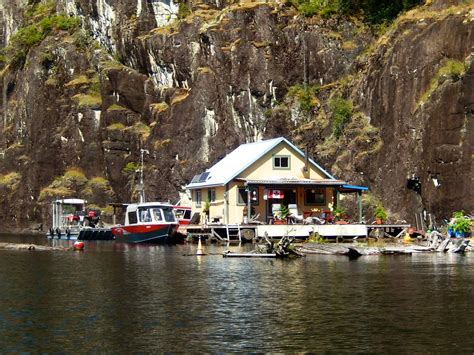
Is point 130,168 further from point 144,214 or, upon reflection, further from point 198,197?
point 144,214

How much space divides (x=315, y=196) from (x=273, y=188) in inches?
204

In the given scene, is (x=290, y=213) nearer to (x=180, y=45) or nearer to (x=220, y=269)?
(x=220, y=269)

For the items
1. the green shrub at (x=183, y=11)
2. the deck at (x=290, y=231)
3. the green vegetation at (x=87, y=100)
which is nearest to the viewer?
the deck at (x=290, y=231)

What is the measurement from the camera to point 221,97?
376ft

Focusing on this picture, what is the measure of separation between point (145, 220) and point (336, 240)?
776 inches

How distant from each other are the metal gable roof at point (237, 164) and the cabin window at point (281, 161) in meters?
1.28

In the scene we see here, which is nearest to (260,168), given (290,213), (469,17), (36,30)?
(290,213)

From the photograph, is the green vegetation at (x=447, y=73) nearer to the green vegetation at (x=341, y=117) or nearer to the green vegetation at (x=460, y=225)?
the green vegetation at (x=341, y=117)

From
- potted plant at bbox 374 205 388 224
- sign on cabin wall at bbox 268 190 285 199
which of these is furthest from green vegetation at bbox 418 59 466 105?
sign on cabin wall at bbox 268 190 285 199

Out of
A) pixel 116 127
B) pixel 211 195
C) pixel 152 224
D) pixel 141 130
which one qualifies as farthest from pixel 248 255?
pixel 116 127

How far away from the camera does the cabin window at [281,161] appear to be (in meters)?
84.4

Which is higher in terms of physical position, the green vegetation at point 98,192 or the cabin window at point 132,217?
the green vegetation at point 98,192

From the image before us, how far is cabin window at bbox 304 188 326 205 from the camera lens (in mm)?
83625

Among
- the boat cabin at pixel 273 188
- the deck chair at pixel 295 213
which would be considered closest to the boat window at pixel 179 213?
the boat cabin at pixel 273 188
